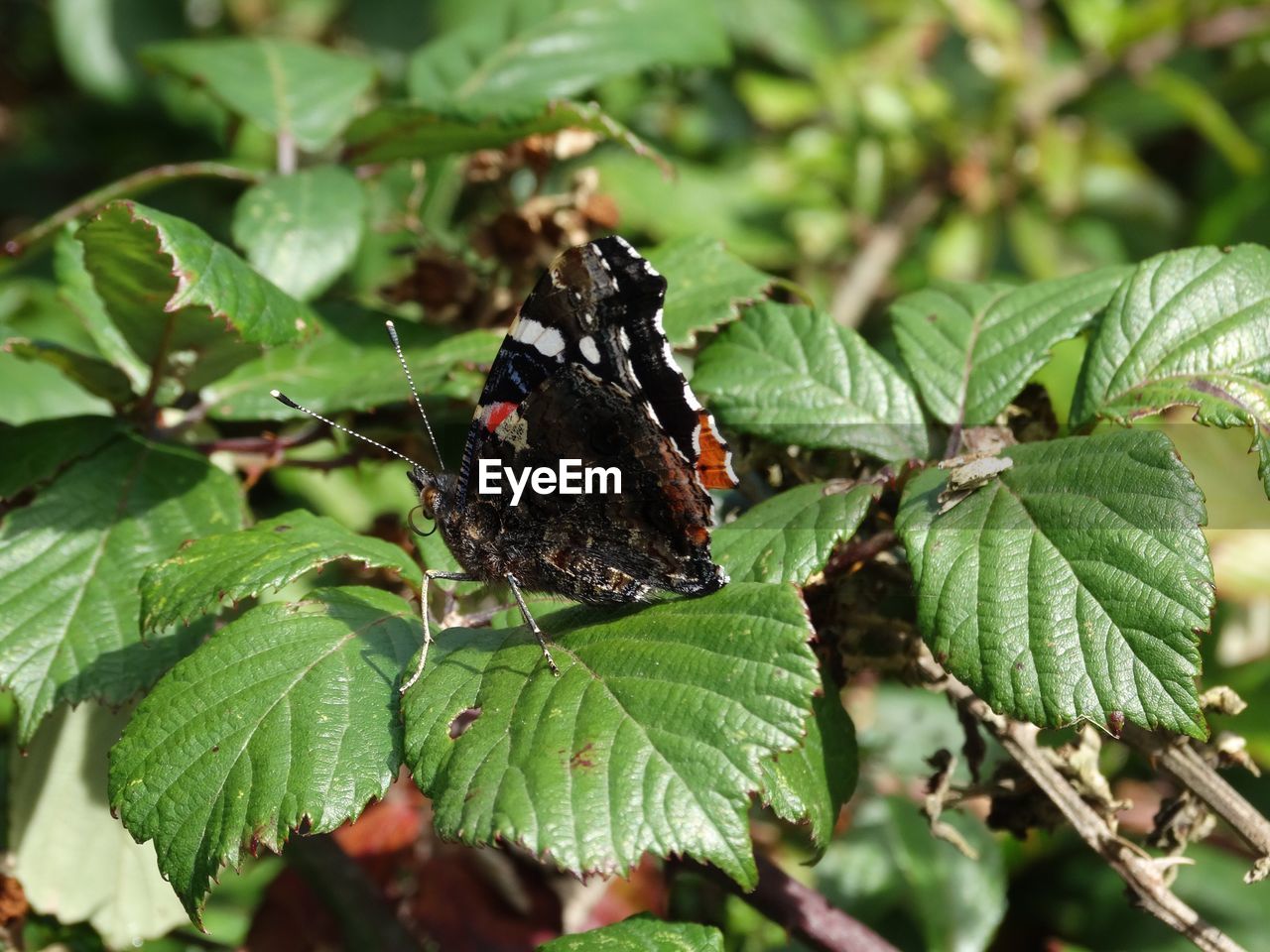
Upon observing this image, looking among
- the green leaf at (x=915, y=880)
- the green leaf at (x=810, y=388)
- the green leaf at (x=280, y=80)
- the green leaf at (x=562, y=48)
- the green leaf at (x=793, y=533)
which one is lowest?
the green leaf at (x=915, y=880)

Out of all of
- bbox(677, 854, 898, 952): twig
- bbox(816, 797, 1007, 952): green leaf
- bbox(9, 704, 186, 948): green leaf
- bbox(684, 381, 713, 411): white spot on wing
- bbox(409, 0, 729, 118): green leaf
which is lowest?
bbox(816, 797, 1007, 952): green leaf

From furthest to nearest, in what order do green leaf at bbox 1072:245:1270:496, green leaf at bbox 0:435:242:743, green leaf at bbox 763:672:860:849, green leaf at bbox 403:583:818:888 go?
green leaf at bbox 0:435:242:743
green leaf at bbox 1072:245:1270:496
green leaf at bbox 763:672:860:849
green leaf at bbox 403:583:818:888

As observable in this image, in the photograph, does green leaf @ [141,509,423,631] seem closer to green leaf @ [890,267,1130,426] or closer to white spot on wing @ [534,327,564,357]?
white spot on wing @ [534,327,564,357]

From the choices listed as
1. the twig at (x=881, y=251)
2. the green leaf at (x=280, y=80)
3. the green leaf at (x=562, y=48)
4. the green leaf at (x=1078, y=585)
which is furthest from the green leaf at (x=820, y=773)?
the twig at (x=881, y=251)

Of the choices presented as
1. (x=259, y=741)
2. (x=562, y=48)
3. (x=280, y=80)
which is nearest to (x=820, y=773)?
(x=259, y=741)

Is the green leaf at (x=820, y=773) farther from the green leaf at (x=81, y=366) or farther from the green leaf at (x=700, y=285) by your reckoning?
the green leaf at (x=81, y=366)

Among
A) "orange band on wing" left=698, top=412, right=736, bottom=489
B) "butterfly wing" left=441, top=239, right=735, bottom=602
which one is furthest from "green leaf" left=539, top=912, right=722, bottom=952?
"orange band on wing" left=698, top=412, right=736, bottom=489

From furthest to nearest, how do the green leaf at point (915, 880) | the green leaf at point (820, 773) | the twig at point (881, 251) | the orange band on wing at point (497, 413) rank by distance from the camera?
the twig at point (881, 251) < the green leaf at point (915, 880) < the orange band on wing at point (497, 413) < the green leaf at point (820, 773)
